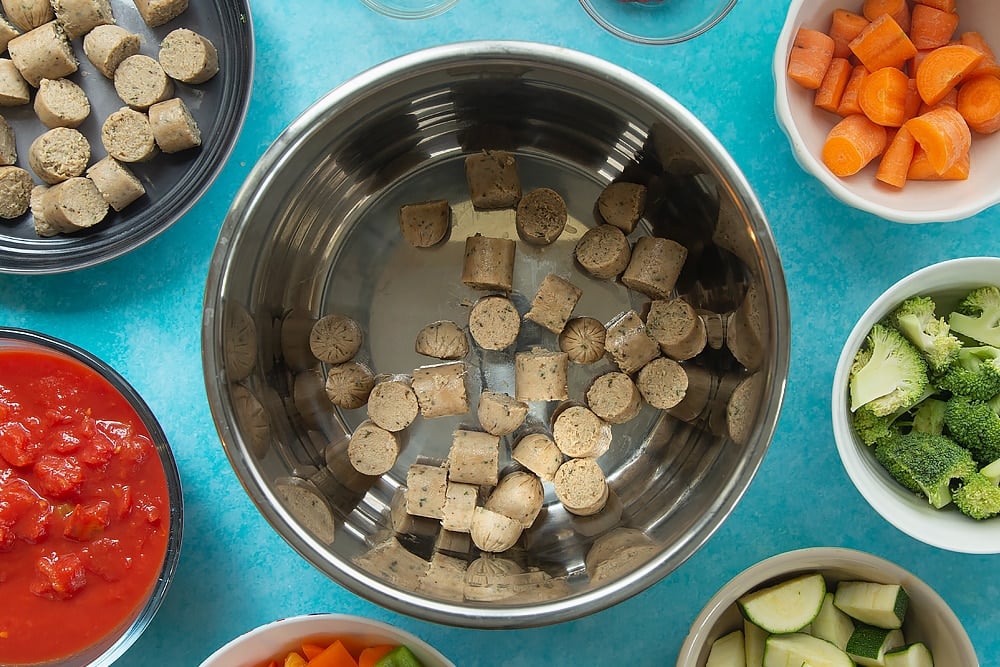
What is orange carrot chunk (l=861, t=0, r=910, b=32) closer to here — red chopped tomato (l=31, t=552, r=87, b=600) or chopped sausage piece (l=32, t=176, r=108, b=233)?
chopped sausage piece (l=32, t=176, r=108, b=233)

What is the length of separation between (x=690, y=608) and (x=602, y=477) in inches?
13.0

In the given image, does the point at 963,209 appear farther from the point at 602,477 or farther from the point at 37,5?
the point at 37,5

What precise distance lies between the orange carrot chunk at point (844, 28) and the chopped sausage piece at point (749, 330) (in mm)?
576

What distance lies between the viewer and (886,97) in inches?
61.1

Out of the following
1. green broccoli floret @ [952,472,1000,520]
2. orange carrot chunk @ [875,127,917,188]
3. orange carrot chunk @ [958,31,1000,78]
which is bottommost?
green broccoli floret @ [952,472,1000,520]

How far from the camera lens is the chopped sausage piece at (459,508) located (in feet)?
5.40

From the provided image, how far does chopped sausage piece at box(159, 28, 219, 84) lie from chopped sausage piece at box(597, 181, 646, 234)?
83 cm

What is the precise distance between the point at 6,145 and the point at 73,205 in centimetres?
21

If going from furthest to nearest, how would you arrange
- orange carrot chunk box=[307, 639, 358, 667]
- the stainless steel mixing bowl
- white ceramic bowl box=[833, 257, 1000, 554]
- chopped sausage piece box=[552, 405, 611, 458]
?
chopped sausage piece box=[552, 405, 611, 458], orange carrot chunk box=[307, 639, 358, 667], white ceramic bowl box=[833, 257, 1000, 554], the stainless steel mixing bowl

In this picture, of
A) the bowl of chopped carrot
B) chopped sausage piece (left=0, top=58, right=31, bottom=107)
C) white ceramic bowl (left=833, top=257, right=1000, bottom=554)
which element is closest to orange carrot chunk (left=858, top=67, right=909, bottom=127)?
the bowl of chopped carrot

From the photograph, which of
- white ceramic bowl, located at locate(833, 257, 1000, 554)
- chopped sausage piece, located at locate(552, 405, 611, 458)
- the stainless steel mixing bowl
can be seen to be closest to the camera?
the stainless steel mixing bowl

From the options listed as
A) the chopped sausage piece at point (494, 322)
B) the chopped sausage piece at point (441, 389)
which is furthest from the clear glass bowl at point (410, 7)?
the chopped sausage piece at point (441, 389)

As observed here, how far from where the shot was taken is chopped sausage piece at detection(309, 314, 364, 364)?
1711 mm

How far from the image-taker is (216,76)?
5.59 ft
